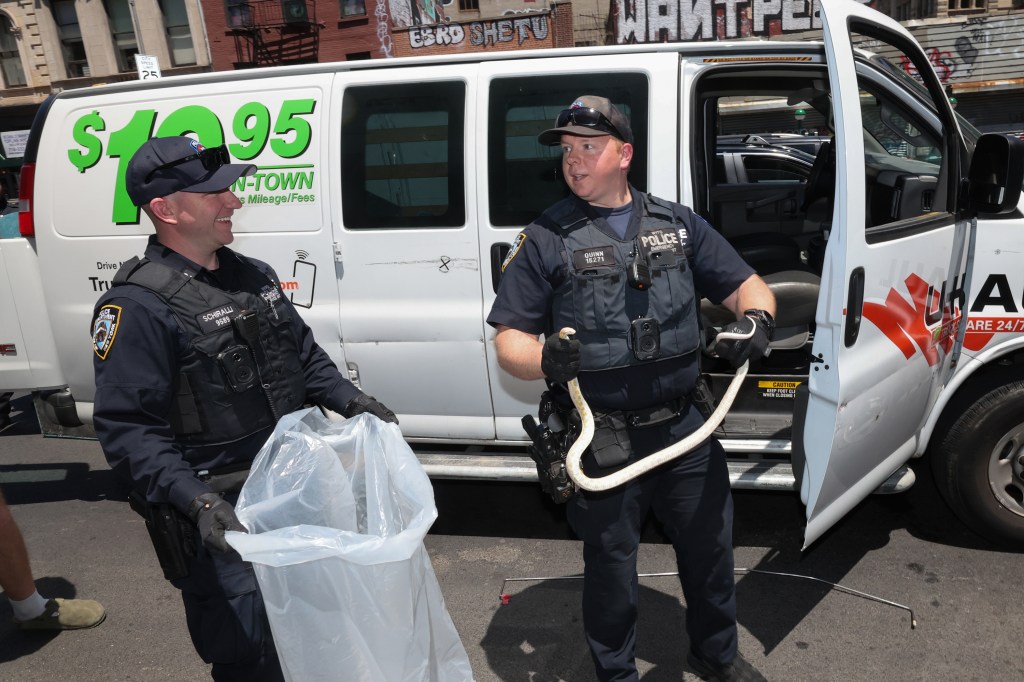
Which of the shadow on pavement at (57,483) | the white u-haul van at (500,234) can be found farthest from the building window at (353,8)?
the white u-haul van at (500,234)

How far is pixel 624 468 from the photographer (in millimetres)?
2295

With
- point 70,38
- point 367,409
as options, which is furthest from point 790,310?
point 70,38

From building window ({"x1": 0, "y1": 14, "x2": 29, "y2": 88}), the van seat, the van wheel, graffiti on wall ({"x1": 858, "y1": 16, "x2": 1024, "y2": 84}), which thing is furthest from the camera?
building window ({"x1": 0, "y1": 14, "x2": 29, "y2": 88})

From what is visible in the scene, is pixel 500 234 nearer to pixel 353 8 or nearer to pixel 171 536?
pixel 171 536

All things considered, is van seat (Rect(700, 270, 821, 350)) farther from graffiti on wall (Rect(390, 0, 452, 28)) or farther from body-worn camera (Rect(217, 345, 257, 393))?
graffiti on wall (Rect(390, 0, 452, 28))

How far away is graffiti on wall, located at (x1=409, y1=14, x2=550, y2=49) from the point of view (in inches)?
878

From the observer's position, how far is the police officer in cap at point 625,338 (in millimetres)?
2254

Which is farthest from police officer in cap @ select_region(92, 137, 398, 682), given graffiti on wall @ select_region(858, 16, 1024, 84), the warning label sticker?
graffiti on wall @ select_region(858, 16, 1024, 84)

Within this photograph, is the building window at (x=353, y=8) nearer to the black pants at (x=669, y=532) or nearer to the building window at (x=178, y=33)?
the building window at (x=178, y=33)

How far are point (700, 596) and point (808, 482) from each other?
512 mm

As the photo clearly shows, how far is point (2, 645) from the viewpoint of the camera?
318 centimetres

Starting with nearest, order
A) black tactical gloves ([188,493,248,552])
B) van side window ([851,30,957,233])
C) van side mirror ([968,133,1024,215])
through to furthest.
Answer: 1. black tactical gloves ([188,493,248,552])
2. van side mirror ([968,133,1024,215])
3. van side window ([851,30,957,233])

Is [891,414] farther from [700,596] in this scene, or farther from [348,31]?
[348,31]

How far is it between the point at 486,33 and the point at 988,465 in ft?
71.7
